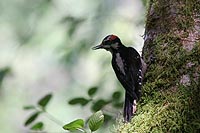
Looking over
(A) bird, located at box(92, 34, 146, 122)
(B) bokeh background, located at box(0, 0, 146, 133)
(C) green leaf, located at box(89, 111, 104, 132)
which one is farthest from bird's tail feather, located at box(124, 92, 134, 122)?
(B) bokeh background, located at box(0, 0, 146, 133)

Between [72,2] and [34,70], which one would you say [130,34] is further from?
[34,70]

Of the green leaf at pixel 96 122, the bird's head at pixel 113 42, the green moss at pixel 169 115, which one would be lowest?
the green moss at pixel 169 115

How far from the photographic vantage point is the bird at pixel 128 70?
1688 millimetres

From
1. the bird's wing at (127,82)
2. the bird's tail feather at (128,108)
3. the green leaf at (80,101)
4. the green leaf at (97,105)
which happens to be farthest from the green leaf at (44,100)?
the bird's tail feather at (128,108)

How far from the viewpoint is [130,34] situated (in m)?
4.01

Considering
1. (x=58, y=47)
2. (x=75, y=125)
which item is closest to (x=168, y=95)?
(x=75, y=125)

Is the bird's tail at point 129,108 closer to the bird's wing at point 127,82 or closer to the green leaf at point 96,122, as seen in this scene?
the bird's wing at point 127,82

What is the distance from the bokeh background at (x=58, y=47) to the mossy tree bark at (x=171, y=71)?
138 cm

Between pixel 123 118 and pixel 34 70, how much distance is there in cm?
397

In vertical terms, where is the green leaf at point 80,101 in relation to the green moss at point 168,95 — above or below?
above

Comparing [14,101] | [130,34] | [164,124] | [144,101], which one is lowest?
[164,124]

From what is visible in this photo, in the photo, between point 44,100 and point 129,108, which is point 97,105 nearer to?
point 44,100

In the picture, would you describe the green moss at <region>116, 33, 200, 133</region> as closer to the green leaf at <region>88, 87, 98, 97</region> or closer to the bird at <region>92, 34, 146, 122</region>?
the bird at <region>92, 34, 146, 122</region>

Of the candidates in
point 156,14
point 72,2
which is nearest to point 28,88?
point 72,2
